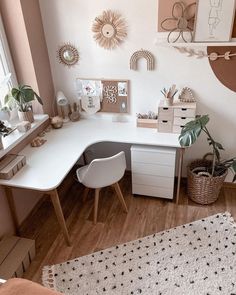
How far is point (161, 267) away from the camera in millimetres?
2025

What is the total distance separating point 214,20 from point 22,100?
162 cm

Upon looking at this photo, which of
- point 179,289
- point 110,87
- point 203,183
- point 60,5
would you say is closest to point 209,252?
point 179,289

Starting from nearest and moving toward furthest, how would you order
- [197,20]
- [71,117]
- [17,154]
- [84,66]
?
[197,20] < [17,154] < [84,66] < [71,117]

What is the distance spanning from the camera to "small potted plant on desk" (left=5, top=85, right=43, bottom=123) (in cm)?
219

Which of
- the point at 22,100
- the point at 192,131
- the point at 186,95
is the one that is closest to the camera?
the point at 192,131

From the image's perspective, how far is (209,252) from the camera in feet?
6.93

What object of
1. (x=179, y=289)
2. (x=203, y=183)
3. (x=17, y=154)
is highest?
(x=17, y=154)

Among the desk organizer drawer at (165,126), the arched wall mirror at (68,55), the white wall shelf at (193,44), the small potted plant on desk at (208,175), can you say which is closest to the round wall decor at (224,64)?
the white wall shelf at (193,44)

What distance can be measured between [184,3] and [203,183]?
1.51 meters

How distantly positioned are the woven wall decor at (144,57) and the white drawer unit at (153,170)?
0.72 meters

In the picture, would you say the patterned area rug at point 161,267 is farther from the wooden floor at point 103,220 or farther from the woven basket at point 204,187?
the woven basket at point 204,187

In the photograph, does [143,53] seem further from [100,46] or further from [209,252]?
[209,252]

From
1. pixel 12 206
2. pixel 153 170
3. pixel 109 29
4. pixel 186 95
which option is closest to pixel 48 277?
pixel 12 206

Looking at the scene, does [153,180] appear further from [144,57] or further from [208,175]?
[144,57]
